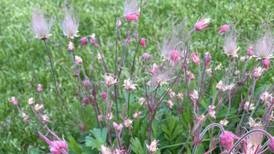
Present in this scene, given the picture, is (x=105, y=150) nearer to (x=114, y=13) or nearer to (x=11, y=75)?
(x=11, y=75)

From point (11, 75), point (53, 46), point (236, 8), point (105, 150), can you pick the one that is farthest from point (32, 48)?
point (105, 150)

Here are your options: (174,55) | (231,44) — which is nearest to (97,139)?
(174,55)

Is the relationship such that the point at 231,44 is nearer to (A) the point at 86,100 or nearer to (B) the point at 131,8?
(B) the point at 131,8

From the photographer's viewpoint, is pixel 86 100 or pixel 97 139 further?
pixel 86 100

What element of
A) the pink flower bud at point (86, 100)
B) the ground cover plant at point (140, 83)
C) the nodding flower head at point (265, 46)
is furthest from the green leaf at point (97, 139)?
the nodding flower head at point (265, 46)

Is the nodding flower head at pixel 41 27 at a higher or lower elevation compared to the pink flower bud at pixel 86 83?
higher

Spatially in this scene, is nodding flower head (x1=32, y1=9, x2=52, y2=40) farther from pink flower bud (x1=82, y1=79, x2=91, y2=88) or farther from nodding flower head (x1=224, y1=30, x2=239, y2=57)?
nodding flower head (x1=224, y1=30, x2=239, y2=57)

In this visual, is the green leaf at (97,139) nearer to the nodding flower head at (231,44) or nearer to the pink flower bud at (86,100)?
the pink flower bud at (86,100)

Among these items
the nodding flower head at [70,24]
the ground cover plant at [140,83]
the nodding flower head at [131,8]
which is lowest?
the ground cover plant at [140,83]
